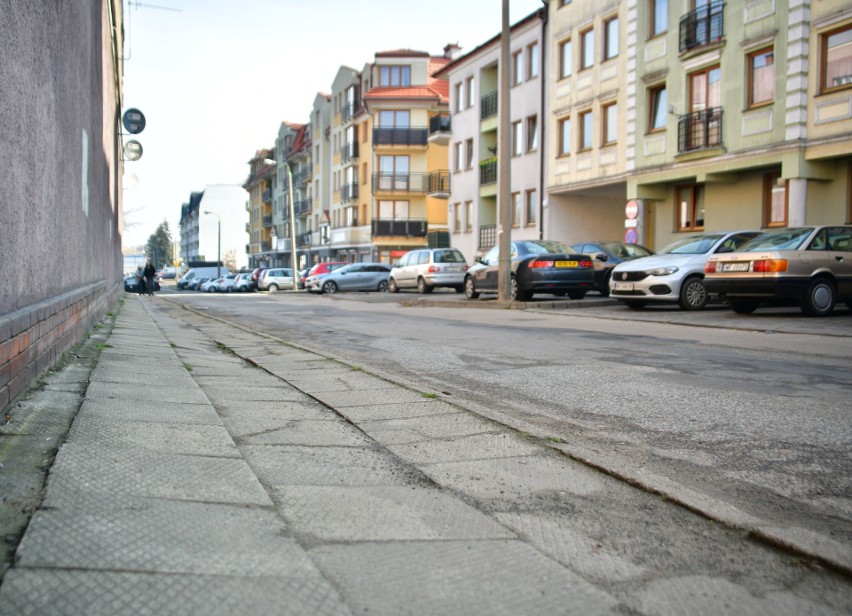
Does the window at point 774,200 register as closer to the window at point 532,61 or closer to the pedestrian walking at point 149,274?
the window at point 532,61

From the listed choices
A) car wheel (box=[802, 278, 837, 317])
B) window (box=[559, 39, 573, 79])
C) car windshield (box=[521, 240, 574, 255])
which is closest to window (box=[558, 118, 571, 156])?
window (box=[559, 39, 573, 79])

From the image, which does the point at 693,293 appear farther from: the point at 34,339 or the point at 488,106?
the point at 488,106

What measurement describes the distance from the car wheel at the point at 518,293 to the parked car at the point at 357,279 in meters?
18.1

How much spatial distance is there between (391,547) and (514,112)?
3618cm

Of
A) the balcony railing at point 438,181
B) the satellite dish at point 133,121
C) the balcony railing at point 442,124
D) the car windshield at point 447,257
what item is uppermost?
the balcony railing at point 442,124

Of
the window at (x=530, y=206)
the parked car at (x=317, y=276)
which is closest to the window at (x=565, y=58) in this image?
the window at (x=530, y=206)

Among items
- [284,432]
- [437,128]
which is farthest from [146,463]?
[437,128]

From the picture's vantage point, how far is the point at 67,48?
7.15 m

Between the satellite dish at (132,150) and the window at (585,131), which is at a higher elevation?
the window at (585,131)

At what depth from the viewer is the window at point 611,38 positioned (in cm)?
2950

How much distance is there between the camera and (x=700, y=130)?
24.5m

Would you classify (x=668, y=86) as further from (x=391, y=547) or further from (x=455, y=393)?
(x=391, y=547)

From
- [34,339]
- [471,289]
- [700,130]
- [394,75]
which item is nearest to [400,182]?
[394,75]

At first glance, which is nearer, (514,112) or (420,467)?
(420,467)
